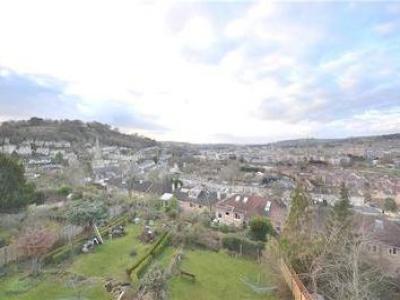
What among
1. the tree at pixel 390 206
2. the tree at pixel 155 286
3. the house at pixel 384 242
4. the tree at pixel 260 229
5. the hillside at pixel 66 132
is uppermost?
the hillside at pixel 66 132

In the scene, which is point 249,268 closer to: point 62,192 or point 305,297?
point 305,297

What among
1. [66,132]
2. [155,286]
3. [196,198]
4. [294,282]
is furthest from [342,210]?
[66,132]

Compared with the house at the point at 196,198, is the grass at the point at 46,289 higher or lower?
higher

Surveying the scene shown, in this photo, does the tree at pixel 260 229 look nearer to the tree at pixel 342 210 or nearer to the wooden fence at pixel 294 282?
the tree at pixel 342 210

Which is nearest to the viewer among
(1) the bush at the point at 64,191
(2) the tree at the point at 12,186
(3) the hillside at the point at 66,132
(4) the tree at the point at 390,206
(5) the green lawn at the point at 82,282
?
(5) the green lawn at the point at 82,282

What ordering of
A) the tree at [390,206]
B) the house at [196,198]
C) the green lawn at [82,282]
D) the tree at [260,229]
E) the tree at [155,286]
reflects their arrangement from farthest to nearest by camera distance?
the tree at [390,206] → the house at [196,198] → the tree at [260,229] → the green lawn at [82,282] → the tree at [155,286]

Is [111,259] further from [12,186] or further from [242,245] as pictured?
[12,186]

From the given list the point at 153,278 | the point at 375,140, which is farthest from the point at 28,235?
the point at 375,140

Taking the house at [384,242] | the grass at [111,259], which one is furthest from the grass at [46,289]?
the house at [384,242]
